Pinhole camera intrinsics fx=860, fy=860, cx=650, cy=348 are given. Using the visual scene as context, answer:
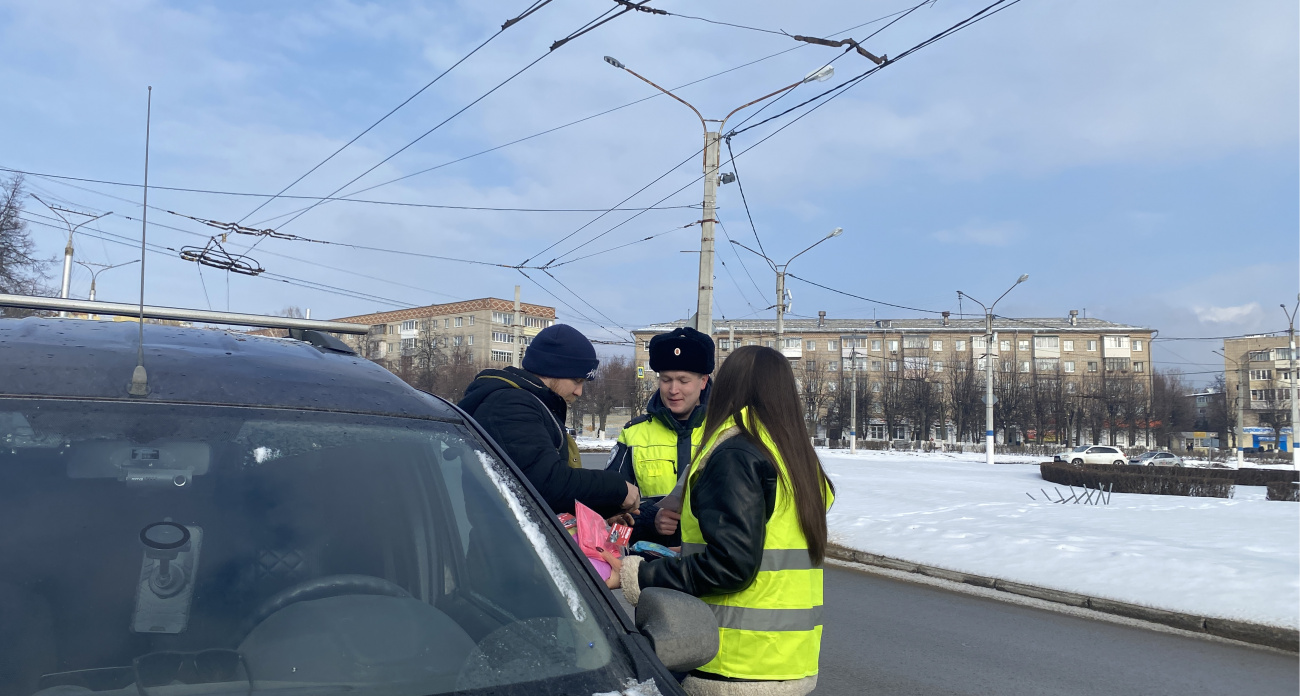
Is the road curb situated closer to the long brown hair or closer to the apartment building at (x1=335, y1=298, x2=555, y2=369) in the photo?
the long brown hair

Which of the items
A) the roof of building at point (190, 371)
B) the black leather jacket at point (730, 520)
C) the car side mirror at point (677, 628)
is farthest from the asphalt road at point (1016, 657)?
the roof of building at point (190, 371)

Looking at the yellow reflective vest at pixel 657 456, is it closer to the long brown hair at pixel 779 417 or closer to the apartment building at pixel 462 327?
the long brown hair at pixel 779 417

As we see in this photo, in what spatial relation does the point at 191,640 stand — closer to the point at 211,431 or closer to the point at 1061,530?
the point at 211,431

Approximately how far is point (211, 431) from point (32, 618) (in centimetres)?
42

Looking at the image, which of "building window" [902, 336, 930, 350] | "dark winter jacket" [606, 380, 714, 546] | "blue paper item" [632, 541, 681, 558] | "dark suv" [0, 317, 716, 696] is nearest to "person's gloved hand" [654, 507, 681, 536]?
"blue paper item" [632, 541, 681, 558]

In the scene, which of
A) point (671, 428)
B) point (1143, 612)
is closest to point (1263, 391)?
point (1143, 612)

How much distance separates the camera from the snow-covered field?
8.51m

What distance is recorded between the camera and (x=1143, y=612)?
824 cm

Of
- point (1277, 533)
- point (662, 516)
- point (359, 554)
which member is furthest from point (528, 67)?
point (1277, 533)

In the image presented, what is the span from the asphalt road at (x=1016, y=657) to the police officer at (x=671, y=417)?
8.47 ft

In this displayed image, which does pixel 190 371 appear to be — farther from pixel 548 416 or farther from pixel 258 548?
pixel 548 416

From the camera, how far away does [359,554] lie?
5.96 feet

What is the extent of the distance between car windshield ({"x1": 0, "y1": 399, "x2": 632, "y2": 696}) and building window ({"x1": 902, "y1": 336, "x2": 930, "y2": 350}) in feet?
293

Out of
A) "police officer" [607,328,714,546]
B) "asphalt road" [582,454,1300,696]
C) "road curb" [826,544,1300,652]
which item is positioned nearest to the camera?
"police officer" [607,328,714,546]
